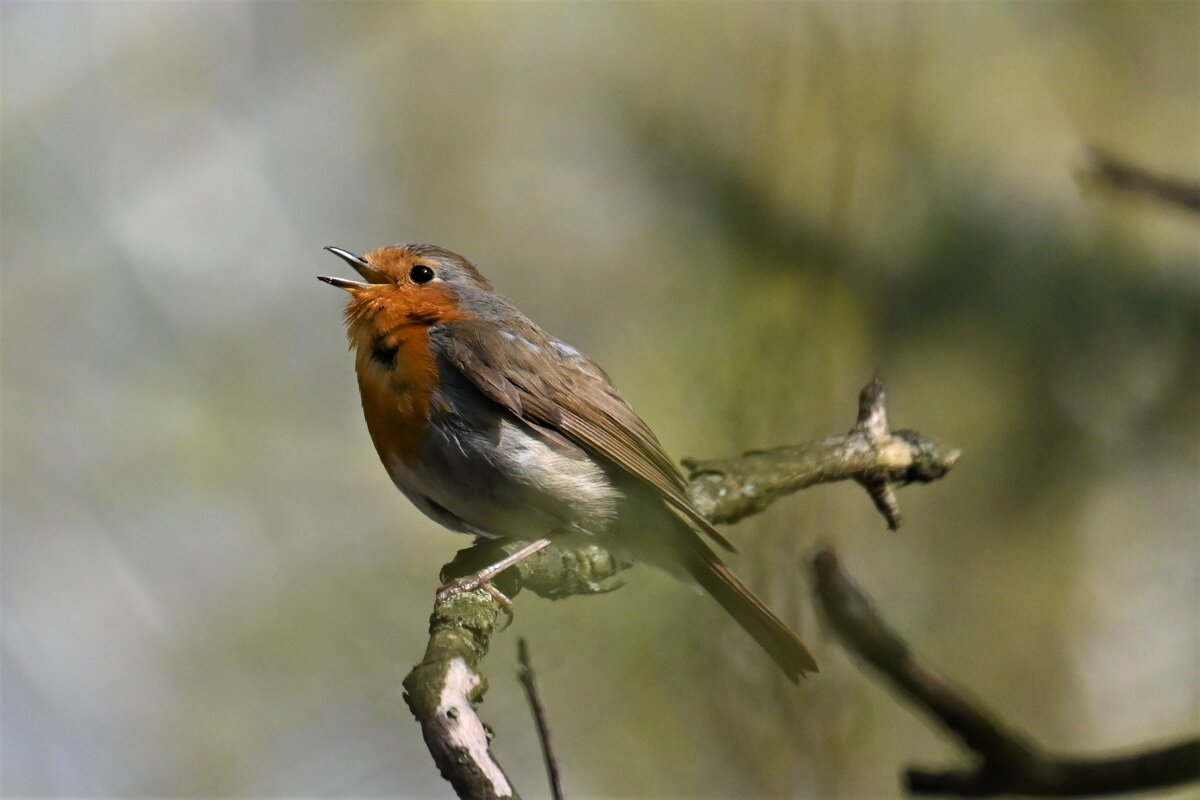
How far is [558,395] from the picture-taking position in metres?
3.70

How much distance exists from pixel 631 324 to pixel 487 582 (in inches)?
144

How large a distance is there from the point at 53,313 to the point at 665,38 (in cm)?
466

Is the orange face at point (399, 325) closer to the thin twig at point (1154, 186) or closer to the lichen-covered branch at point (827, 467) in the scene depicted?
the lichen-covered branch at point (827, 467)

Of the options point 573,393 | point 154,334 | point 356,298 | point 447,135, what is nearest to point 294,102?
point 447,135

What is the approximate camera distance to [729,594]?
3578 millimetres

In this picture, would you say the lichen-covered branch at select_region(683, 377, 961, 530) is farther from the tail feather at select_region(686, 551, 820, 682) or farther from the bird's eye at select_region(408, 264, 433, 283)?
the bird's eye at select_region(408, 264, 433, 283)

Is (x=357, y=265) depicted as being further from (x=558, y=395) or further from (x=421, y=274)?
(x=558, y=395)

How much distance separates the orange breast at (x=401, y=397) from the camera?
349 centimetres

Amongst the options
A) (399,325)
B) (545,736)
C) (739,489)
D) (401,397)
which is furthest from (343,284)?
(545,736)

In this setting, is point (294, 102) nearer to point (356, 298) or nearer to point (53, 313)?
point (53, 313)

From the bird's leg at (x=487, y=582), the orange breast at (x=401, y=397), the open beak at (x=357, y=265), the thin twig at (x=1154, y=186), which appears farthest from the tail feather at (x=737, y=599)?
the thin twig at (x=1154, y=186)

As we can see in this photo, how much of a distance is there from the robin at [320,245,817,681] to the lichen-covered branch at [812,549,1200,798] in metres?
2.18

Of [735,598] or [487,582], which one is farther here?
[735,598]

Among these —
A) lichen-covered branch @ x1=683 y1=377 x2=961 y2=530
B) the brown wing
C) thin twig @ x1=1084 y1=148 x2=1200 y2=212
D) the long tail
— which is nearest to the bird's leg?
the brown wing
